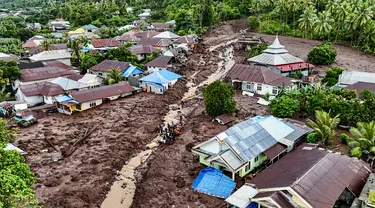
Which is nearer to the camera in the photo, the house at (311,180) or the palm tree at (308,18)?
the house at (311,180)

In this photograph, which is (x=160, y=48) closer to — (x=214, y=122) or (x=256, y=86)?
(x=256, y=86)

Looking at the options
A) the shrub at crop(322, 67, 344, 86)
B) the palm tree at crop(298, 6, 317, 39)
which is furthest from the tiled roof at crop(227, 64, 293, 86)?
the palm tree at crop(298, 6, 317, 39)

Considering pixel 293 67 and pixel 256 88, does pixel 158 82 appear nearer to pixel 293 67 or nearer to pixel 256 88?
pixel 256 88

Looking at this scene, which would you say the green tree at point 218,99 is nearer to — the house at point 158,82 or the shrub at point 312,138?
the shrub at point 312,138

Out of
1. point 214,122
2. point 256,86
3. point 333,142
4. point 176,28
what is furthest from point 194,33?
point 333,142

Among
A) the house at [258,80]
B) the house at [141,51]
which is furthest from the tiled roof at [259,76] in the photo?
the house at [141,51]

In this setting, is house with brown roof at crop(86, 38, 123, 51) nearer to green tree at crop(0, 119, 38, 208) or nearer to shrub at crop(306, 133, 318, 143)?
shrub at crop(306, 133, 318, 143)

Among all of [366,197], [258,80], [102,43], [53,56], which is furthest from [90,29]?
[366,197]
